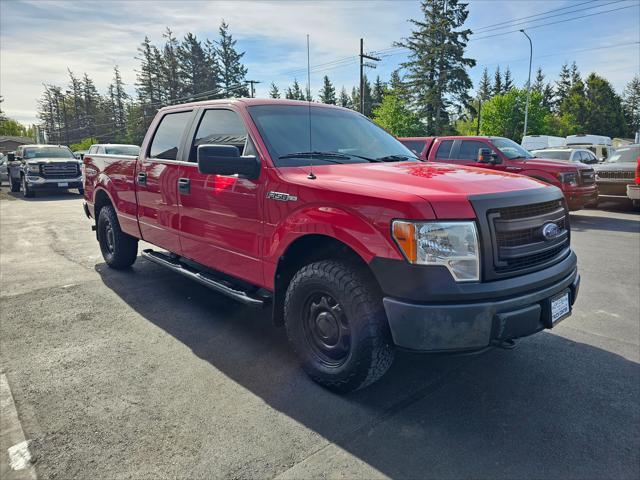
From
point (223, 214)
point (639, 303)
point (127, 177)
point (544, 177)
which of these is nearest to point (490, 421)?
point (223, 214)

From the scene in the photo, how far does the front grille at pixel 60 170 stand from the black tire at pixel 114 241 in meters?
12.6

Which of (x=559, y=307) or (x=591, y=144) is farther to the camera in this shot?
(x=591, y=144)

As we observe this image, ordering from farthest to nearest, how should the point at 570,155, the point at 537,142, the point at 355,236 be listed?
1. the point at 537,142
2. the point at 570,155
3. the point at 355,236

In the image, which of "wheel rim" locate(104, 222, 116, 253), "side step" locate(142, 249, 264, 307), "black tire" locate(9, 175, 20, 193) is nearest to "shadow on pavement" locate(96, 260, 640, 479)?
"side step" locate(142, 249, 264, 307)

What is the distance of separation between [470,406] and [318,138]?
2268 mm

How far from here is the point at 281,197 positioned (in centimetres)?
298

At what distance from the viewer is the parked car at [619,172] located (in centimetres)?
1150

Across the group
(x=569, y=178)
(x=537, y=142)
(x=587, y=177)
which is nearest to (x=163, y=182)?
(x=569, y=178)

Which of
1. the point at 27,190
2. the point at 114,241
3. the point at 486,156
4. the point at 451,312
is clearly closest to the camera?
the point at 451,312

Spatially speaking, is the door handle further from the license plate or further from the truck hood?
the license plate

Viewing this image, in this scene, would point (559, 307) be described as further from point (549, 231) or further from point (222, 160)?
point (222, 160)

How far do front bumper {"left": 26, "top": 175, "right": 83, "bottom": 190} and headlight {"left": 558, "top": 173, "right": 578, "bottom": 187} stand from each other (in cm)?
1581

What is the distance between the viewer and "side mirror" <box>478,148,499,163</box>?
942cm

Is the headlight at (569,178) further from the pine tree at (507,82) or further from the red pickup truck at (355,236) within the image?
the pine tree at (507,82)
